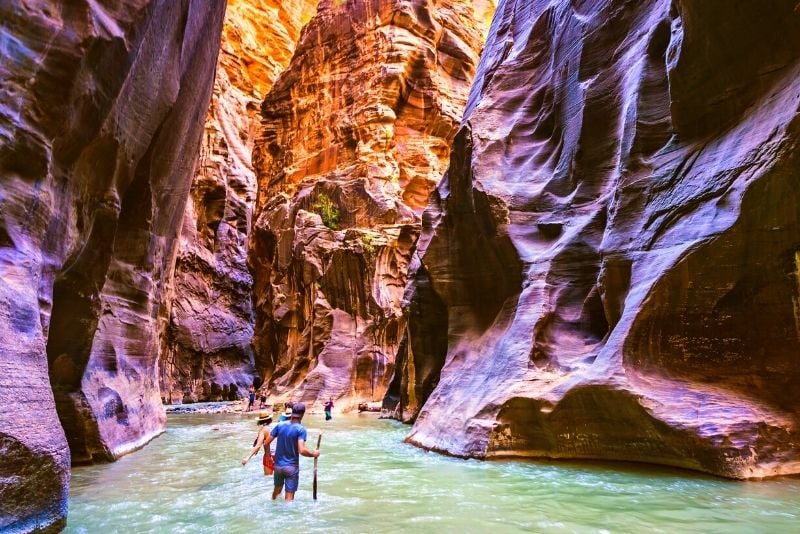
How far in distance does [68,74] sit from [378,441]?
10276 millimetres

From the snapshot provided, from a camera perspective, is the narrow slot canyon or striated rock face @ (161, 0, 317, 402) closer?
the narrow slot canyon

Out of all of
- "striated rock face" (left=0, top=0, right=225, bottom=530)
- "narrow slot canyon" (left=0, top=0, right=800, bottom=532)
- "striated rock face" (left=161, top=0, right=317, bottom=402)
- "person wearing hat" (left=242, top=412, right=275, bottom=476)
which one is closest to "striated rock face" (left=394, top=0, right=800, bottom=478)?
"narrow slot canyon" (left=0, top=0, right=800, bottom=532)

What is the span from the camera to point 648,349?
912 cm

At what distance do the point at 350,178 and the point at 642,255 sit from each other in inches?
941

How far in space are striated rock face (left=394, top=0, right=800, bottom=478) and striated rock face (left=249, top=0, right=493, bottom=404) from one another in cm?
1272

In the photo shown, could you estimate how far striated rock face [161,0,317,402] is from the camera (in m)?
33.9

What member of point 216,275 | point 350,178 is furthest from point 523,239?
point 216,275

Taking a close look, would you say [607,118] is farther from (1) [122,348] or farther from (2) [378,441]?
(1) [122,348]

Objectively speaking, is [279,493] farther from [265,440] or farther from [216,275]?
[216,275]

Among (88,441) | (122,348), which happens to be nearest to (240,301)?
(122,348)

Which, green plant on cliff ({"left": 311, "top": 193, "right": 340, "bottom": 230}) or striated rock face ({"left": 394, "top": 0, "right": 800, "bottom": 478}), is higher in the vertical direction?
green plant on cliff ({"left": 311, "top": 193, "right": 340, "bottom": 230})

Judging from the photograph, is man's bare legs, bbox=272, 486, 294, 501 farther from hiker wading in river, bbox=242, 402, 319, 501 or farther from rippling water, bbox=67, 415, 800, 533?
rippling water, bbox=67, 415, 800, 533

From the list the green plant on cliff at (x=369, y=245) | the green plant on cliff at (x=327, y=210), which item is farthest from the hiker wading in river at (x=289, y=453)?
the green plant on cliff at (x=327, y=210)

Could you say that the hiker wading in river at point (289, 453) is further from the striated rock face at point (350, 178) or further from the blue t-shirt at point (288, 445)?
the striated rock face at point (350, 178)
